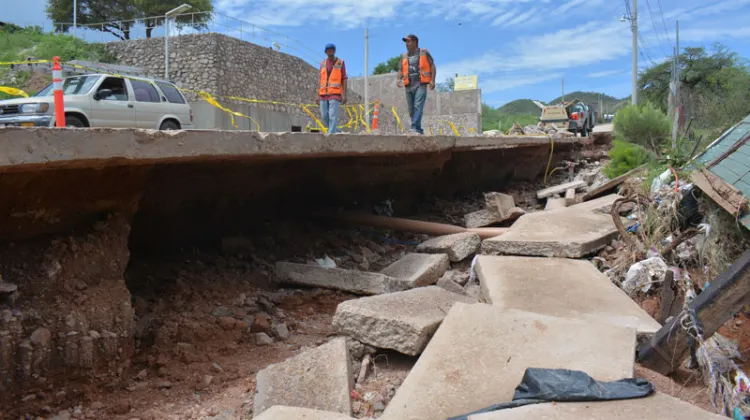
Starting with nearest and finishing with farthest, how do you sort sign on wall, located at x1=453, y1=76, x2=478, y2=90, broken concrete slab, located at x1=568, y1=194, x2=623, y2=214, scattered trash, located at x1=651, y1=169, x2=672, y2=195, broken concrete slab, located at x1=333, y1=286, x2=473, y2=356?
broken concrete slab, located at x1=333, y1=286, x2=473, y2=356
scattered trash, located at x1=651, y1=169, x2=672, y2=195
broken concrete slab, located at x1=568, y1=194, x2=623, y2=214
sign on wall, located at x1=453, y1=76, x2=478, y2=90

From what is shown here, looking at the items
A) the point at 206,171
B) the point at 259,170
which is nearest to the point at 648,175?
the point at 259,170

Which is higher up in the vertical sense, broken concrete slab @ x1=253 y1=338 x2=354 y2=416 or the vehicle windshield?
the vehicle windshield

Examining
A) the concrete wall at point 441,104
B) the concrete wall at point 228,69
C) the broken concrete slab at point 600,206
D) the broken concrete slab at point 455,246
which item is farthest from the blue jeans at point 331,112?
the concrete wall at point 441,104

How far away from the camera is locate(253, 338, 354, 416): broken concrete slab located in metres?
2.51

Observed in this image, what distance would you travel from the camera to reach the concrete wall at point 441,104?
3209 centimetres

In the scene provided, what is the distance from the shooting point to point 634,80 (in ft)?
66.5

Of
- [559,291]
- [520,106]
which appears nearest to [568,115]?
[559,291]

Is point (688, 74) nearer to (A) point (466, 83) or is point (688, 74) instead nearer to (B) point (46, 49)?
(A) point (466, 83)

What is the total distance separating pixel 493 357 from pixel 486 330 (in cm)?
26

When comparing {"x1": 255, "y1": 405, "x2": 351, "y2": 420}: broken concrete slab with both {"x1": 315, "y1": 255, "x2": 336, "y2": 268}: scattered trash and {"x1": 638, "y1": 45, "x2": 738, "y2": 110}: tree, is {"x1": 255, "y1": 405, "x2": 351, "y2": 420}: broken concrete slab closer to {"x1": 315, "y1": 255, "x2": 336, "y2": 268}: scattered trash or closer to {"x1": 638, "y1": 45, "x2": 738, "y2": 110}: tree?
{"x1": 315, "y1": 255, "x2": 336, "y2": 268}: scattered trash

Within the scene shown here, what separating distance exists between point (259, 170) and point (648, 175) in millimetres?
4405

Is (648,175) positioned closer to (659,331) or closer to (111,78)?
(659,331)

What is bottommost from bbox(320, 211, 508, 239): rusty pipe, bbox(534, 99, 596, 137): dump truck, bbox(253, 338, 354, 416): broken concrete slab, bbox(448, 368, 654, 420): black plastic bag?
bbox(253, 338, 354, 416): broken concrete slab

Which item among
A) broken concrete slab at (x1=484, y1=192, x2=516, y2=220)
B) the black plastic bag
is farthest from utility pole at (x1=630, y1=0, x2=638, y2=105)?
the black plastic bag
